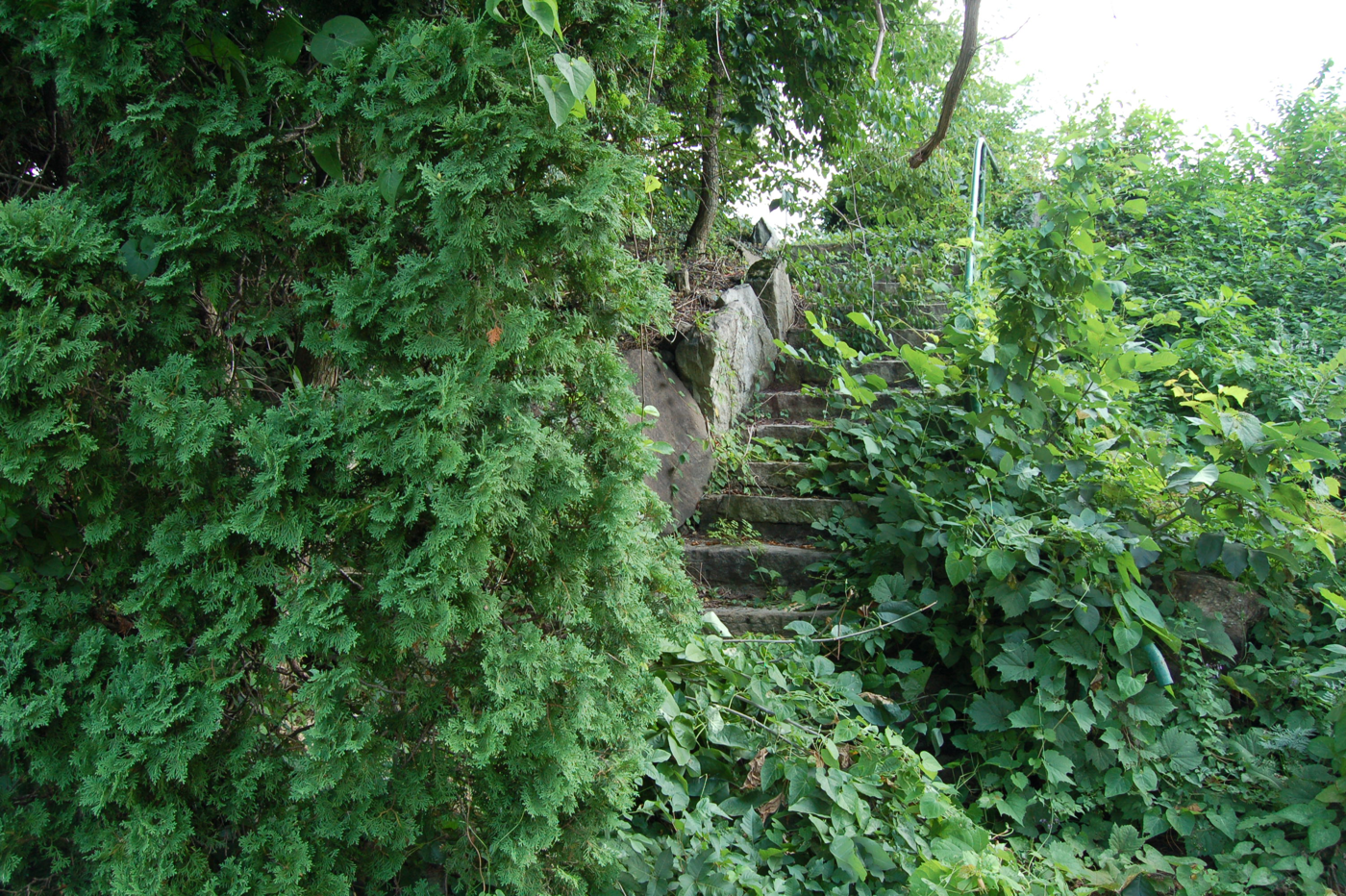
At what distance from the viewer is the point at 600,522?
1546 mm

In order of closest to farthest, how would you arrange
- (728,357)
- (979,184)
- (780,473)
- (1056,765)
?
(1056,765)
(780,473)
(728,357)
(979,184)

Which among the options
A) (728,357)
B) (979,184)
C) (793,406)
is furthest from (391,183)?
(979,184)

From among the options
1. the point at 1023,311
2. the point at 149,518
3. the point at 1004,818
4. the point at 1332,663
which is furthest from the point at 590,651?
the point at 1332,663

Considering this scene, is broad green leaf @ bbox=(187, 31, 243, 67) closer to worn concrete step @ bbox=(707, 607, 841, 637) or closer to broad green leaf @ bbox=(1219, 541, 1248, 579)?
worn concrete step @ bbox=(707, 607, 841, 637)

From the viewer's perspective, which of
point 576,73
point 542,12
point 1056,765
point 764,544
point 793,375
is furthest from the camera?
point 793,375

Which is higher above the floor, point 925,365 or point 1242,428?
point 925,365

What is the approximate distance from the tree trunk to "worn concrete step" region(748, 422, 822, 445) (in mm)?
1302

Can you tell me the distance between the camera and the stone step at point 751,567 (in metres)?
3.52

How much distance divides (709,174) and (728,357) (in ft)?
4.08

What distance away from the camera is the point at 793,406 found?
486 centimetres

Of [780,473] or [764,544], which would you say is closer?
[764,544]

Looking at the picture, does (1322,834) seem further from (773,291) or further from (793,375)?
(773,291)

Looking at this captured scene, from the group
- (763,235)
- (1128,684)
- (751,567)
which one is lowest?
(751,567)

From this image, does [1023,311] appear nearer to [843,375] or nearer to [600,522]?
[843,375]
